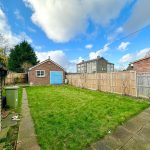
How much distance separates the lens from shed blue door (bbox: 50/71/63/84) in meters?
24.7

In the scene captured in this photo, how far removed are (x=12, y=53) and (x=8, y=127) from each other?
3300cm

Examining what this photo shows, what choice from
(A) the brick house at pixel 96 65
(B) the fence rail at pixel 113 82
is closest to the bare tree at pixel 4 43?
(B) the fence rail at pixel 113 82

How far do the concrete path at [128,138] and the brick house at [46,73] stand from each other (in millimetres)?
20759

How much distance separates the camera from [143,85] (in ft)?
32.2

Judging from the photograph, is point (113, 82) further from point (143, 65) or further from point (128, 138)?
point (128, 138)

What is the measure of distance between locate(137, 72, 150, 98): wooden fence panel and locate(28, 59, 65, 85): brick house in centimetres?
1701

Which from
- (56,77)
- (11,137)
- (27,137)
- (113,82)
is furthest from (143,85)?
(56,77)

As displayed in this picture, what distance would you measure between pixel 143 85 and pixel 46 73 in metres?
18.1

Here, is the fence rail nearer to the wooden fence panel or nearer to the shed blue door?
the wooden fence panel

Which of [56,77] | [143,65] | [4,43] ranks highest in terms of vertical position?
[4,43]

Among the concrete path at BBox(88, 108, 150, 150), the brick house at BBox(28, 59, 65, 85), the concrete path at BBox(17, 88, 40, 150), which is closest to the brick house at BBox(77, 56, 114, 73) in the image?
the brick house at BBox(28, 59, 65, 85)

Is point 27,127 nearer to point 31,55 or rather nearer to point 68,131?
point 68,131

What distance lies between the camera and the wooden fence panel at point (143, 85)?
9594 millimetres

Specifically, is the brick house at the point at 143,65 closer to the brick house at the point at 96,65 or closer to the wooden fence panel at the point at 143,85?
the wooden fence panel at the point at 143,85
